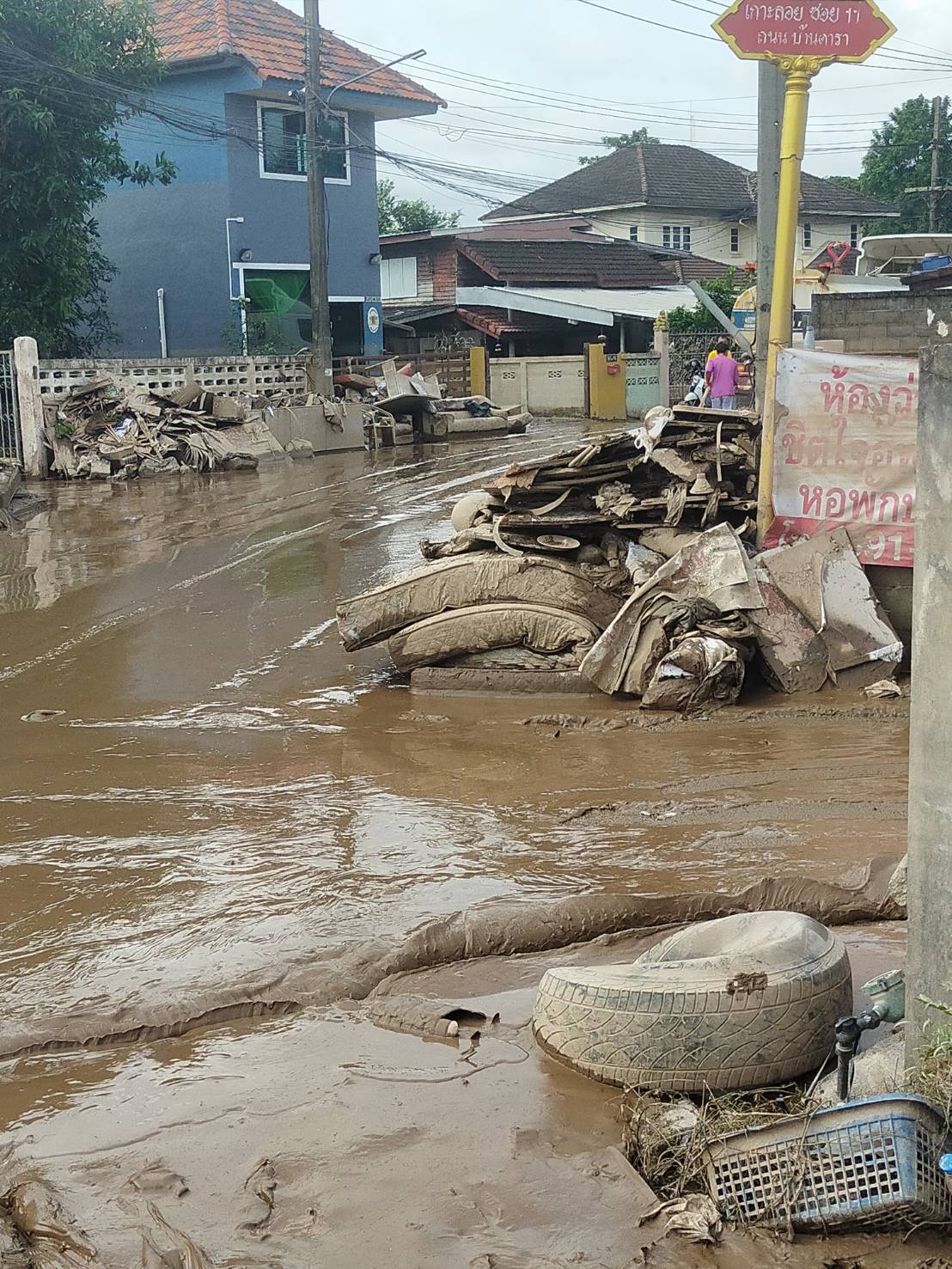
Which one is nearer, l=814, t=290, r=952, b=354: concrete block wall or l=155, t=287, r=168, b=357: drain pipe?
l=814, t=290, r=952, b=354: concrete block wall

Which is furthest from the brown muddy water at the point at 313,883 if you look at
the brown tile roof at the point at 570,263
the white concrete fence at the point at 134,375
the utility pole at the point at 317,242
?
the brown tile roof at the point at 570,263

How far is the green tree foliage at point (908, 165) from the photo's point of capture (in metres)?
55.1

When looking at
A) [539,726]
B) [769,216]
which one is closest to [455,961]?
[539,726]

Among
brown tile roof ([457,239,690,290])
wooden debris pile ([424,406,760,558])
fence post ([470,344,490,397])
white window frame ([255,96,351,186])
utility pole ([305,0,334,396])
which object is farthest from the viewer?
brown tile roof ([457,239,690,290])

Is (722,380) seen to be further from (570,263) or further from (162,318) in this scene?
(570,263)

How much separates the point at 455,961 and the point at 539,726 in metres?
3.02

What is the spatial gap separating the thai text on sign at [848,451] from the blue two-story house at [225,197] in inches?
931

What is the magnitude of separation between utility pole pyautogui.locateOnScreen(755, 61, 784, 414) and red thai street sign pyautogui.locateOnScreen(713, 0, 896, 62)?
184 cm

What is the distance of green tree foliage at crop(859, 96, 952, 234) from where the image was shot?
55094mm

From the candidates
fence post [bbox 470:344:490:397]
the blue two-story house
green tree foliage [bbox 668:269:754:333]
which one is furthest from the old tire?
green tree foliage [bbox 668:269:754:333]

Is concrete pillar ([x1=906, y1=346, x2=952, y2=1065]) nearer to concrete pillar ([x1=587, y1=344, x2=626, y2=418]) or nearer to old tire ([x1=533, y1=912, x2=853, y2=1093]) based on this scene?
old tire ([x1=533, y1=912, x2=853, y2=1093])

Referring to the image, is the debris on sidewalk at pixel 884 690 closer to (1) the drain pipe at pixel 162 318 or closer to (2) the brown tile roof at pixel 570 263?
(1) the drain pipe at pixel 162 318

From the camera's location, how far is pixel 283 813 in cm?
609

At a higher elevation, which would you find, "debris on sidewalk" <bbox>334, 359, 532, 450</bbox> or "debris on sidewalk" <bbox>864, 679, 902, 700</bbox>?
"debris on sidewalk" <bbox>334, 359, 532, 450</bbox>
